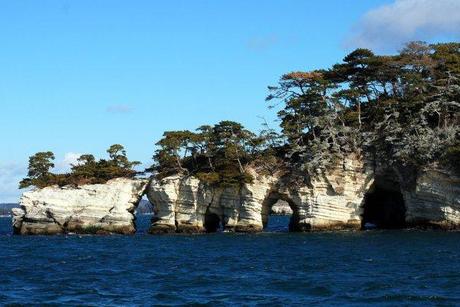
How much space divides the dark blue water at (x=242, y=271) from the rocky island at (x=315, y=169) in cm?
493

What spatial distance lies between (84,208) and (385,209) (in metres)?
29.2

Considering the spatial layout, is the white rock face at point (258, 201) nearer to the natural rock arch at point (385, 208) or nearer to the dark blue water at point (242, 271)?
the natural rock arch at point (385, 208)

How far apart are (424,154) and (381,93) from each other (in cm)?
988

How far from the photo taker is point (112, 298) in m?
25.6

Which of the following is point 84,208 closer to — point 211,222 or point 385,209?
point 211,222

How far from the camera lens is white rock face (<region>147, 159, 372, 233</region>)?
55500 mm

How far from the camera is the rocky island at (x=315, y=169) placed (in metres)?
53.7

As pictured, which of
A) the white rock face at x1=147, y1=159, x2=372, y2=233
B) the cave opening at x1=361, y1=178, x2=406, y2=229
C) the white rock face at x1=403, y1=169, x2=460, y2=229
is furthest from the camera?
the cave opening at x1=361, y1=178, x2=406, y2=229

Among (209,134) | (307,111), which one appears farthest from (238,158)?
(307,111)

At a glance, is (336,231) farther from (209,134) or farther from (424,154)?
(209,134)

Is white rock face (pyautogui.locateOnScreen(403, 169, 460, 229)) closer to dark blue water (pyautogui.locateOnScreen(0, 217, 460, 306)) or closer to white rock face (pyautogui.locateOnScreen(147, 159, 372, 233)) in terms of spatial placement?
dark blue water (pyautogui.locateOnScreen(0, 217, 460, 306))

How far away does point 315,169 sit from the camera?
55469 mm

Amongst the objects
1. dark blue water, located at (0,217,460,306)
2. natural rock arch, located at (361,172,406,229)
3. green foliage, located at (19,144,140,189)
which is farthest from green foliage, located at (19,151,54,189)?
natural rock arch, located at (361,172,406,229)

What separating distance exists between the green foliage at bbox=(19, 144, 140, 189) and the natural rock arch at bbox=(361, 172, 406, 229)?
23378mm
